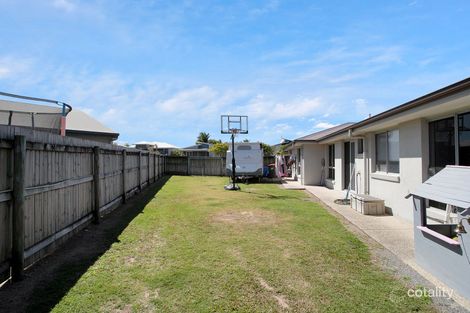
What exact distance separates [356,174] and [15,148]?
10.7 metres

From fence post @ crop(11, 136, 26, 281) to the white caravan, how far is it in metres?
17.1

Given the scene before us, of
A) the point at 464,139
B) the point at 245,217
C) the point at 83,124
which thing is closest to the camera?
the point at 464,139

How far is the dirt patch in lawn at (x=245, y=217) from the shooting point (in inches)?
316

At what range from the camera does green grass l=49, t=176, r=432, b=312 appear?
→ 351 cm

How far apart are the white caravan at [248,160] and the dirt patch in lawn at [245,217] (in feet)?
37.3

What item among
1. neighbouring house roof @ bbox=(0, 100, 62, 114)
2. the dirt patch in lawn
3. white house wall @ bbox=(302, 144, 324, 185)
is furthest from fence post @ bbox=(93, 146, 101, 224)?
white house wall @ bbox=(302, 144, 324, 185)

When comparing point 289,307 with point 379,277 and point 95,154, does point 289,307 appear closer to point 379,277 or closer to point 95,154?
point 379,277

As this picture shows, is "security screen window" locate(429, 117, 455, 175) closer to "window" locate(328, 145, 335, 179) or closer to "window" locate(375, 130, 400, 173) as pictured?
"window" locate(375, 130, 400, 173)

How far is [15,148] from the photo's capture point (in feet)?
13.0

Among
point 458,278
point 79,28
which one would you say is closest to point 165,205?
point 79,28

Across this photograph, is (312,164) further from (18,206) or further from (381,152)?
(18,206)

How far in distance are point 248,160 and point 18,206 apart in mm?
17490

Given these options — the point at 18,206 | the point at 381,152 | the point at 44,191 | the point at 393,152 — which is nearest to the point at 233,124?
the point at 381,152

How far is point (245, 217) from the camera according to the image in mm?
8586
